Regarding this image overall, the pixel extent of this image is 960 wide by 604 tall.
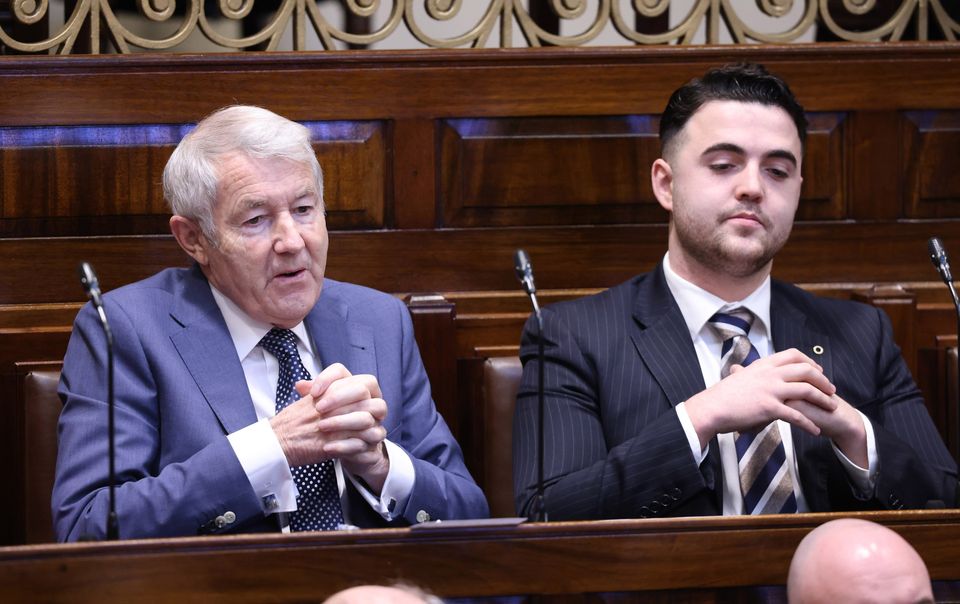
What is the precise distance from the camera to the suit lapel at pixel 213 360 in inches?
85.7

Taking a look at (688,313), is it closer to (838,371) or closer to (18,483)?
(838,371)

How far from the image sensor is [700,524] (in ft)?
5.74

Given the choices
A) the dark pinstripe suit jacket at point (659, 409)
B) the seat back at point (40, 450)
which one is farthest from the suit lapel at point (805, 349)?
the seat back at point (40, 450)

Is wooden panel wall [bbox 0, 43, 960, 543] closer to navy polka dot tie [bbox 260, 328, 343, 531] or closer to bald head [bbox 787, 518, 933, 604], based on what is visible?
navy polka dot tie [bbox 260, 328, 343, 531]

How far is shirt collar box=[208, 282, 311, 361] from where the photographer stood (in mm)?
2258

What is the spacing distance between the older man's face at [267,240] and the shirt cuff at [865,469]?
37.2 inches

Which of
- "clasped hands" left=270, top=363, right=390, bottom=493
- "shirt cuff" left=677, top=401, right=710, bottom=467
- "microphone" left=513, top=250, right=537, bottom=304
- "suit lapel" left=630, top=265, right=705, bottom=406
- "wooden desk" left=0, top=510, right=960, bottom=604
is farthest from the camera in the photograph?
"suit lapel" left=630, top=265, right=705, bottom=406

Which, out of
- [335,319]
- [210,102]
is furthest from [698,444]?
[210,102]

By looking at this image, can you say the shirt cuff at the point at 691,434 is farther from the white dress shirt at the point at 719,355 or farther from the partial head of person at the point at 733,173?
the partial head of person at the point at 733,173

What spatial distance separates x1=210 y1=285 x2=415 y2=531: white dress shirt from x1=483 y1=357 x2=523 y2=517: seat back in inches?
16.3

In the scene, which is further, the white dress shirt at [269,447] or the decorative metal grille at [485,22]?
the decorative metal grille at [485,22]

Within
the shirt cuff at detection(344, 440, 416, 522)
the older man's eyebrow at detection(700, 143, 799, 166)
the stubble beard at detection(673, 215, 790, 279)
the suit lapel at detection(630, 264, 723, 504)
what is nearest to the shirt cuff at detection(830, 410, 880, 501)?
the suit lapel at detection(630, 264, 723, 504)

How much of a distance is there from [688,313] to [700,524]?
0.74m

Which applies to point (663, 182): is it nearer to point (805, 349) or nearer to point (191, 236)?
point (805, 349)
